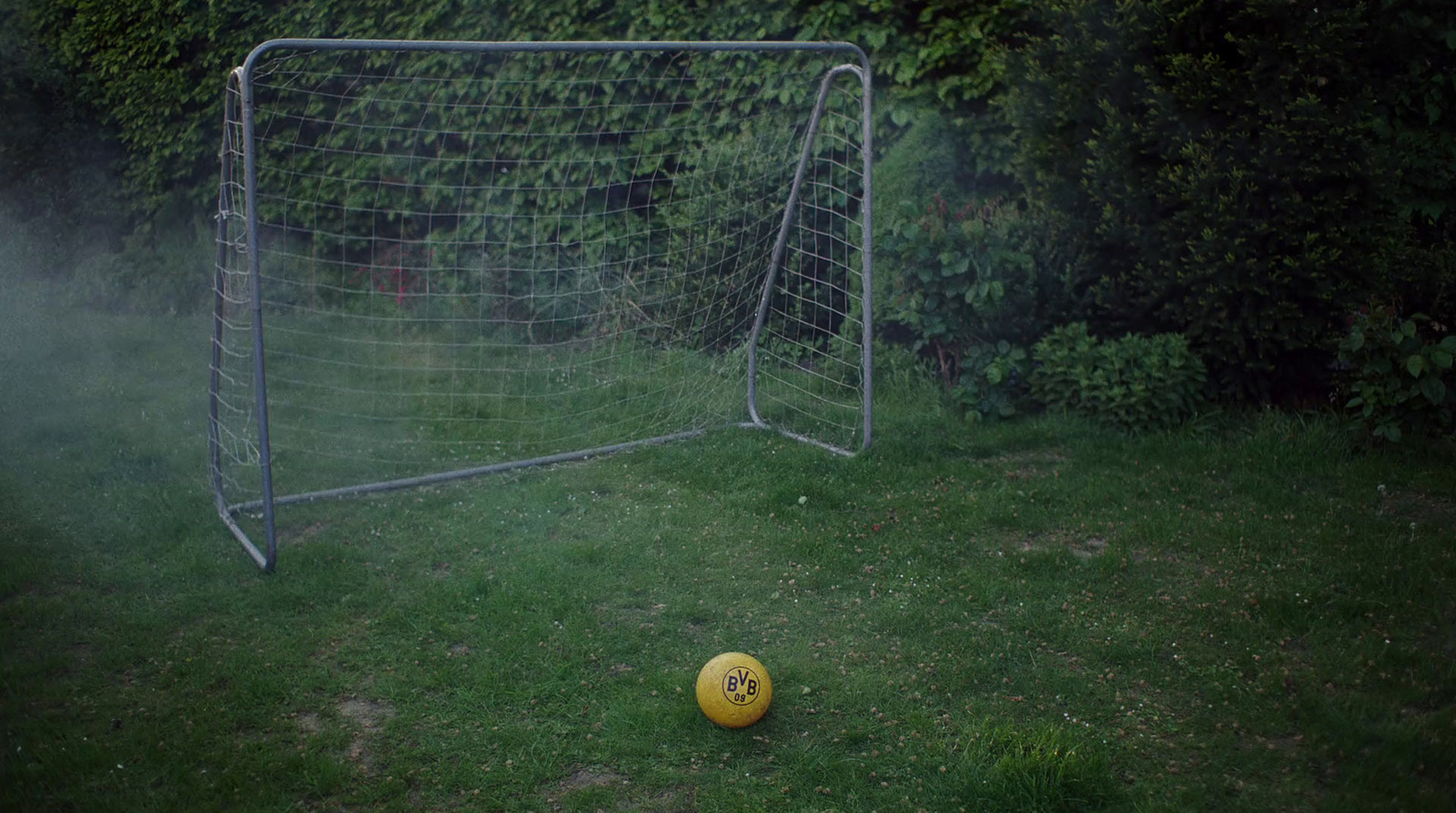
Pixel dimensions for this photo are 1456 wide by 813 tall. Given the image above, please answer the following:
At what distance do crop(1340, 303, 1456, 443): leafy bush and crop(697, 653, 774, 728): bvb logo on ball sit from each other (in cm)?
360

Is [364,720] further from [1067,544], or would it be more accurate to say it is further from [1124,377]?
[1124,377]

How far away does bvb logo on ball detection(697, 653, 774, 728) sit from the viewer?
3.44 m

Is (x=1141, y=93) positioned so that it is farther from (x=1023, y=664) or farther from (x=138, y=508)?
(x=138, y=508)

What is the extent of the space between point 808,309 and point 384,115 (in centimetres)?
378

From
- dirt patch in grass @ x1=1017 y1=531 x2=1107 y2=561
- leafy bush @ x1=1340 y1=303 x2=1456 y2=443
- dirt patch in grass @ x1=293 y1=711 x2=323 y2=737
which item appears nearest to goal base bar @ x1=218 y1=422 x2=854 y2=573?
dirt patch in grass @ x1=293 y1=711 x2=323 y2=737

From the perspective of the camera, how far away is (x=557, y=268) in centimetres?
692

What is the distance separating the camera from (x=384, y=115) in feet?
28.2

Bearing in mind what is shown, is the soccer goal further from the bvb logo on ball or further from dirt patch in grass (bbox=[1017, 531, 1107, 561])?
the bvb logo on ball

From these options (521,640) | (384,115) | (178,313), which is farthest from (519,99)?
(521,640)

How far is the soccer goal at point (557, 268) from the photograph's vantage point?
20.4ft

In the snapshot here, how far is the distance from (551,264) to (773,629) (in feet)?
15.1

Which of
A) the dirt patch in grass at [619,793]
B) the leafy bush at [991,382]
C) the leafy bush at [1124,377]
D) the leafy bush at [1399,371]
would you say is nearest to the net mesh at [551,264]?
the leafy bush at [991,382]

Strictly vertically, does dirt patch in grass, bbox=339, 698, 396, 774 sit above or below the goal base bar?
above

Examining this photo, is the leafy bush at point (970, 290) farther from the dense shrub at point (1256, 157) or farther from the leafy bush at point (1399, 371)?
the leafy bush at point (1399, 371)
